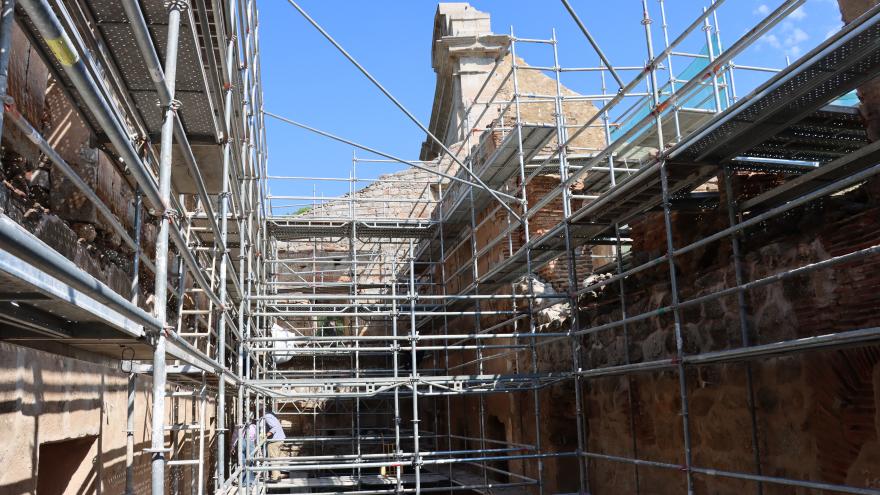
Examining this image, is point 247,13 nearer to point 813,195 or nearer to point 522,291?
point 522,291

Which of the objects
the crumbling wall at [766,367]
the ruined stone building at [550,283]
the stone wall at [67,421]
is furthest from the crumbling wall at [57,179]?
the crumbling wall at [766,367]

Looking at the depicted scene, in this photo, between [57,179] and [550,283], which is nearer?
[57,179]

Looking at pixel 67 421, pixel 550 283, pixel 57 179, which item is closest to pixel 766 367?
pixel 67 421

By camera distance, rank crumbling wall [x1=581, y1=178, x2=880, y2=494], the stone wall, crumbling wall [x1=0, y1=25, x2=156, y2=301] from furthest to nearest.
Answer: crumbling wall [x1=581, y1=178, x2=880, y2=494] → crumbling wall [x1=0, y1=25, x2=156, y2=301] → the stone wall

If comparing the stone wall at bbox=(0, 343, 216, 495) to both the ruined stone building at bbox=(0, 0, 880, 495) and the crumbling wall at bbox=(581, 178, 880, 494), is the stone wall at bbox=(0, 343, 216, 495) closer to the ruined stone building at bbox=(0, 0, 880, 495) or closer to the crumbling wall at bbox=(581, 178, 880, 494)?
the ruined stone building at bbox=(0, 0, 880, 495)

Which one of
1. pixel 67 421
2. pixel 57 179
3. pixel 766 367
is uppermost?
pixel 57 179

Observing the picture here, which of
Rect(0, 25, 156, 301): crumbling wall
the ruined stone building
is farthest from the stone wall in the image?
Rect(0, 25, 156, 301): crumbling wall

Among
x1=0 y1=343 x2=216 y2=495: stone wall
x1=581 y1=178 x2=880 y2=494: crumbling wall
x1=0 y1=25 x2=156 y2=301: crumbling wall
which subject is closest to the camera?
x1=0 y1=343 x2=216 y2=495: stone wall

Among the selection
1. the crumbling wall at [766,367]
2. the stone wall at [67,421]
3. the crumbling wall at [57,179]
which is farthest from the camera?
the crumbling wall at [766,367]

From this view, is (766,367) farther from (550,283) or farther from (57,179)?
(550,283)

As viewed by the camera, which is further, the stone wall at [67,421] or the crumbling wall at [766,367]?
the crumbling wall at [766,367]

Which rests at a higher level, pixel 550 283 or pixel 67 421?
pixel 550 283

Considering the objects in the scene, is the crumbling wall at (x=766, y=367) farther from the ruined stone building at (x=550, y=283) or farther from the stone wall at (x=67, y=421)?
the stone wall at (x=67, y=421)

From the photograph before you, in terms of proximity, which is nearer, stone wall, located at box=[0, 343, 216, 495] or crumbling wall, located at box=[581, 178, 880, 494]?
stone wall, located at box=[0, 343, 216, 495]
